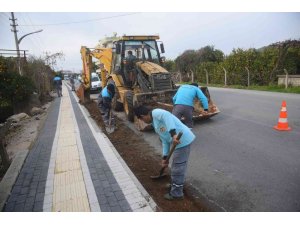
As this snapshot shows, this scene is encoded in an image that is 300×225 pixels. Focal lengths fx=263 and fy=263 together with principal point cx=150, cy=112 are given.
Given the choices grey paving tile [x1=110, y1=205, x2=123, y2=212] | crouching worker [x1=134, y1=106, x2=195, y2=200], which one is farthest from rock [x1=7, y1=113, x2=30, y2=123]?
crouching worker [x1=134, y1=106, x2=195, y2=200]

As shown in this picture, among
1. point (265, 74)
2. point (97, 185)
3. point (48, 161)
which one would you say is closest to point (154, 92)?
point (48, 161)

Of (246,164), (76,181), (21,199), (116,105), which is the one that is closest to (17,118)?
(116,105)

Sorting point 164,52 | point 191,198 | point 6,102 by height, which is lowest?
point 191,198

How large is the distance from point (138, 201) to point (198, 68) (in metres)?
24.6

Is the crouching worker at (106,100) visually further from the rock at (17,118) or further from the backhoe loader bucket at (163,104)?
the rock at (17,118)

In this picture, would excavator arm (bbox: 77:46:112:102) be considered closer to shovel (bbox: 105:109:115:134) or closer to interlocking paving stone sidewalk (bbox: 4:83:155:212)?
shovel (bbox: 105:109:115:134)

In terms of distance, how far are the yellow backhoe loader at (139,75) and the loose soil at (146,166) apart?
1.09 meters

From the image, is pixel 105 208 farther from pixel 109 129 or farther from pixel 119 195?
pixel 109 129

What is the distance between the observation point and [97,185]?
424 centimetres

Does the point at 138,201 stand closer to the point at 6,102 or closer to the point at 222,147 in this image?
the point at 222,147

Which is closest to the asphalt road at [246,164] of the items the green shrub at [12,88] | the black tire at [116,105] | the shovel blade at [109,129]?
the shovel blade at [109,129]

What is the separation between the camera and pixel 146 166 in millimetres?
5070

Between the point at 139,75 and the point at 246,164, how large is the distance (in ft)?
16.8

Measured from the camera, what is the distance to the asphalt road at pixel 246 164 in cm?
359
